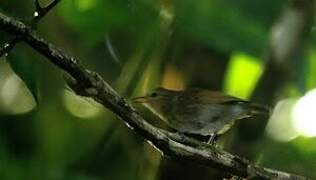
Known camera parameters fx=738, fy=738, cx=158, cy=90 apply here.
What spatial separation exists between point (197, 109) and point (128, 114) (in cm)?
114

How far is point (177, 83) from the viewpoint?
233cm

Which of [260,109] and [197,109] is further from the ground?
[197,109]

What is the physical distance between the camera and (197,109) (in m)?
2.40

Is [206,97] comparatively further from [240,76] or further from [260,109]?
[260,109]

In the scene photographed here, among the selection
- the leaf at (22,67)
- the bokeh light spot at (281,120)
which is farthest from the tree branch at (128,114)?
the bokeh light spot at (281,120)

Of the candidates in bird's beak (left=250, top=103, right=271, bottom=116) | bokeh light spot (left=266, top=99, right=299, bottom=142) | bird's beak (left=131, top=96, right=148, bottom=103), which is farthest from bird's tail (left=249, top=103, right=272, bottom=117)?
bird's beak (left=131, top=96, right=148, bottom=103)

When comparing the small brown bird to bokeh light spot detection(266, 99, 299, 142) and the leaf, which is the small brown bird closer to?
bokeh light spot detection(266, 99, 299, 142)

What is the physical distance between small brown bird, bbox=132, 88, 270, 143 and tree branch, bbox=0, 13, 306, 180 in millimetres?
629

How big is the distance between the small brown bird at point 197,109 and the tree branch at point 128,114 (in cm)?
63

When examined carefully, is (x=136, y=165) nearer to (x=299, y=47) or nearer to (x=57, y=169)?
(x=57, y=169)

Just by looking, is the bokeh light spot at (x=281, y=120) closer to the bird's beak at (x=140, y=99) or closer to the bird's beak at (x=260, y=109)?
the bird's beak at (x=260, y=109)

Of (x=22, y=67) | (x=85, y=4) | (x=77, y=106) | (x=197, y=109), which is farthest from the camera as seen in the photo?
(x=197, y=109)

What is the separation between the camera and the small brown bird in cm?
218

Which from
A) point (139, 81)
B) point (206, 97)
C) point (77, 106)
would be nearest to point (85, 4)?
point (139, 81)
